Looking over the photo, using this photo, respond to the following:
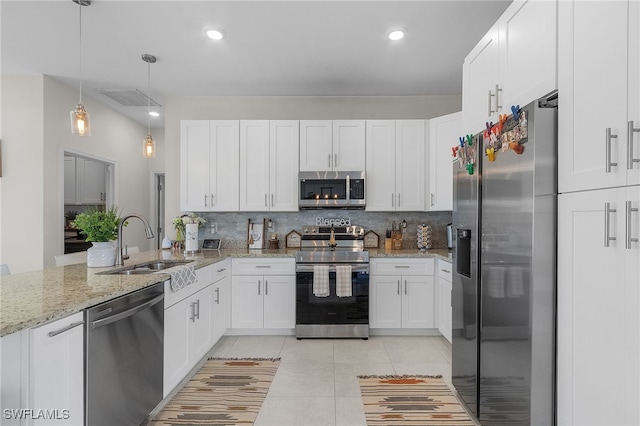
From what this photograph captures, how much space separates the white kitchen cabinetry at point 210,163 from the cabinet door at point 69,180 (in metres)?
2.12

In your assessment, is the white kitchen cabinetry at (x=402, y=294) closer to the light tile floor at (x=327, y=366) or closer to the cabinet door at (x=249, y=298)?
the light tile floor at (x=327, y=366)

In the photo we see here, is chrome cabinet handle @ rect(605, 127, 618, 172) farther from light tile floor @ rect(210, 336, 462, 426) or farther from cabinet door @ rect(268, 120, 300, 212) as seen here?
cabinet door @ rect(268, 120, 300, 212)

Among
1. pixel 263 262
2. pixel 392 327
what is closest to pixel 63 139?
pixel 263 262

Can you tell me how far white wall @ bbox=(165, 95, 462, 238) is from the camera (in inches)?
171

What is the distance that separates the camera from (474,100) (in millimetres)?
2279

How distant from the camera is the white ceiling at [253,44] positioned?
2.56 meters

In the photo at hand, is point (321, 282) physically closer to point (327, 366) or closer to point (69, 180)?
point (327, 366)

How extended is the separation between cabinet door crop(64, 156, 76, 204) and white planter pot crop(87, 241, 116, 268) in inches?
120

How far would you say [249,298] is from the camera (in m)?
3.69

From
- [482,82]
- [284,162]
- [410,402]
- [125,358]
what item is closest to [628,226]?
[482,82]

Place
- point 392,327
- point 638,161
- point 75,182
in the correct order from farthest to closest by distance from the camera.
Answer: point 75,182
point 392,327
point 638,161

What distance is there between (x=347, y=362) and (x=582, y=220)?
90.5 inches

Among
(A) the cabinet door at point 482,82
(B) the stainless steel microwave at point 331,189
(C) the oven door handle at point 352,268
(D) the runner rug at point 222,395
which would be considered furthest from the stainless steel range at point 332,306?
(A) the cabinet door at point 482,82

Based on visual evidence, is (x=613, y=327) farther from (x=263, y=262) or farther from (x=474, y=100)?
(x=263, y=262)
